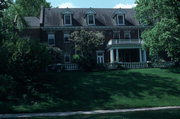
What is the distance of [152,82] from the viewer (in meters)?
27.5

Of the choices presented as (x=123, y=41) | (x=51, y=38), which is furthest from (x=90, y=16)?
(x=123, y=41)

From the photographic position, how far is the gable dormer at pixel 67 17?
44.9 metres

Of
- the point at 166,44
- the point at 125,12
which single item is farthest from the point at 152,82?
the point at 125,12

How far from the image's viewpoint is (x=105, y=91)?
24344 millimetres

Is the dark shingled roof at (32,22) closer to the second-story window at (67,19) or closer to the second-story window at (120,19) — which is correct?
the second-story window at (67,19)

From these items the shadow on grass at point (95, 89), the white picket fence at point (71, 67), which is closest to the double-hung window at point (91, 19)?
the white picket fence at point (71, 67)

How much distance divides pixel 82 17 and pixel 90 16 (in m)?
1.46

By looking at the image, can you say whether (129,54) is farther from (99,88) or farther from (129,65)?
(99,88)

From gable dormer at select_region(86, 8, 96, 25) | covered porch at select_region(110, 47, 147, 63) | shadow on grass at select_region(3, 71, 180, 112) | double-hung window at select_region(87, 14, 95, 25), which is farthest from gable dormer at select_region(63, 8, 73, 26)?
shadow on grass at select_region(3, 71, 180, 112)

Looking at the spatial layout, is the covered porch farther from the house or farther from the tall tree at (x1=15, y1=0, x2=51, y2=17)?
the tall tree at (x1=15, y1=0, x2=51, y2=17)

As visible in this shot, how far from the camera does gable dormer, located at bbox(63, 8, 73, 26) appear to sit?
147ft

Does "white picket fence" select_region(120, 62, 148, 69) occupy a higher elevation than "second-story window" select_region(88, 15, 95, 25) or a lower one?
lower

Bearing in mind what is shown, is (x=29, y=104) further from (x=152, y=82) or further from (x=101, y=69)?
(x=101, y=69)

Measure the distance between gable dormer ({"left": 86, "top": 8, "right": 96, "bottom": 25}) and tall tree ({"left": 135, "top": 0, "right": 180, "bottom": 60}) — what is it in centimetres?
1458
